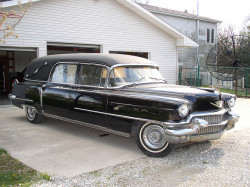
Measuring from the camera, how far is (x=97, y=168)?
4.46 metres

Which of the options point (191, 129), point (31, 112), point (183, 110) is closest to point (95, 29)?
point (31, 112)

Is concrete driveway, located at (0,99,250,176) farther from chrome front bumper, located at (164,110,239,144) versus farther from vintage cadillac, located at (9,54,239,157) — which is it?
chrome front bumper, located at (164,110,239,144)

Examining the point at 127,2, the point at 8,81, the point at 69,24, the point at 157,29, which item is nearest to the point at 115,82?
the point at 69,24

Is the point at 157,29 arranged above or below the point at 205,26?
below

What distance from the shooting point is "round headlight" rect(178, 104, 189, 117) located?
180 inches

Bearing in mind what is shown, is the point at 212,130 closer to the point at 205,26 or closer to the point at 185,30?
the point at 185,30

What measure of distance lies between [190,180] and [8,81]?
1536cm

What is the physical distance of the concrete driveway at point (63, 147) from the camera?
460cm

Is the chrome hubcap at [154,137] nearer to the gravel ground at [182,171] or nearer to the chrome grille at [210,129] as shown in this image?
the gravel ground at [182,171]

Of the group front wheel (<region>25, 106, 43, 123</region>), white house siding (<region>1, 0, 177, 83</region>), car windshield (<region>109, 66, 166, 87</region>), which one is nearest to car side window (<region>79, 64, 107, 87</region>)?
car windshield (<region>109, 66, 166, 87</region>)

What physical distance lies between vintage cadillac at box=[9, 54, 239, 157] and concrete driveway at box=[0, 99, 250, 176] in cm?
42

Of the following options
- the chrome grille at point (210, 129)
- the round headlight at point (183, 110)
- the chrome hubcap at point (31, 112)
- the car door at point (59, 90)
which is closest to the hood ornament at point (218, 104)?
the chrome grille at point (210, 129)

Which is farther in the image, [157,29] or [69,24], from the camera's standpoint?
[157,29]

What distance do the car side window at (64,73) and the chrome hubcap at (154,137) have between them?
2.24m
